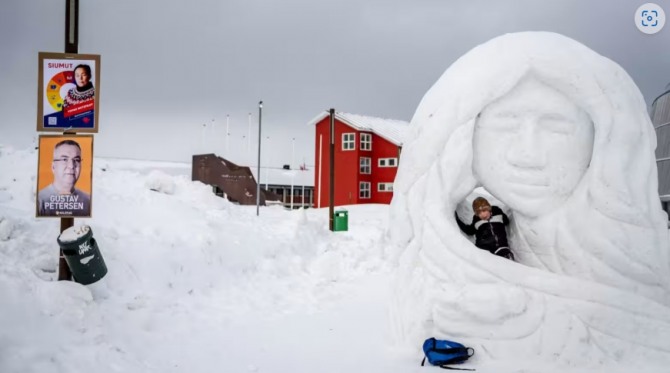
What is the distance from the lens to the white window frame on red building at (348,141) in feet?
92.7

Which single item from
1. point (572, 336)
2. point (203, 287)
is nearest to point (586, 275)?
point (572, 336)

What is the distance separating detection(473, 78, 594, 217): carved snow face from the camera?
5.24 metres

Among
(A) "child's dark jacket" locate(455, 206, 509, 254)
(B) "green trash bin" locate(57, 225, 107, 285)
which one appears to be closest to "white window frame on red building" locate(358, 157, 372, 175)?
(B) "green trash bin" locate(57, 225, 107, 285)

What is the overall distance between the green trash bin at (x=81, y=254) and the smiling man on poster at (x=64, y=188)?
1.59ft

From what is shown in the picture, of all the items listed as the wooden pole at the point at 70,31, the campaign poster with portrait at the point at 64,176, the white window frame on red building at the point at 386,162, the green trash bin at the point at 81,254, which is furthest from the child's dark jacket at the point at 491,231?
the white window frame on red building at the point at 386,162

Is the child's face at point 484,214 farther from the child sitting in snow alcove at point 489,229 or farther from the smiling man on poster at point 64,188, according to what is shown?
the smiling man on poster at point 64,188

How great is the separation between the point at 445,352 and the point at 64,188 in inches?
208

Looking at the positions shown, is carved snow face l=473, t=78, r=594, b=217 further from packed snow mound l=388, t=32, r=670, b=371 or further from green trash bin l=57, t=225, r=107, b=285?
green trash bin l=57, t=225, r=107, b=285

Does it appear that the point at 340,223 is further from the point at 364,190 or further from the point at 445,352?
the point at 364,190

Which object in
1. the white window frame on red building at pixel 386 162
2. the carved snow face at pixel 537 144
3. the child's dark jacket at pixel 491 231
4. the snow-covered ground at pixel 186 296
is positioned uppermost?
the white window frame on red building at pixel 386 162

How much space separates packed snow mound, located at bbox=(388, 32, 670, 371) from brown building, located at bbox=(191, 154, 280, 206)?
20.2 meters

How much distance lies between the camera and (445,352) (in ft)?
15.9

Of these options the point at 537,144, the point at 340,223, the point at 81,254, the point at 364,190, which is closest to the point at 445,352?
the point at 537,144

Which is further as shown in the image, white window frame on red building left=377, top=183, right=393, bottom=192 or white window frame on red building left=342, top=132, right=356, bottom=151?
white window frame on red building left=342, top=132, right=356, bottom=151
